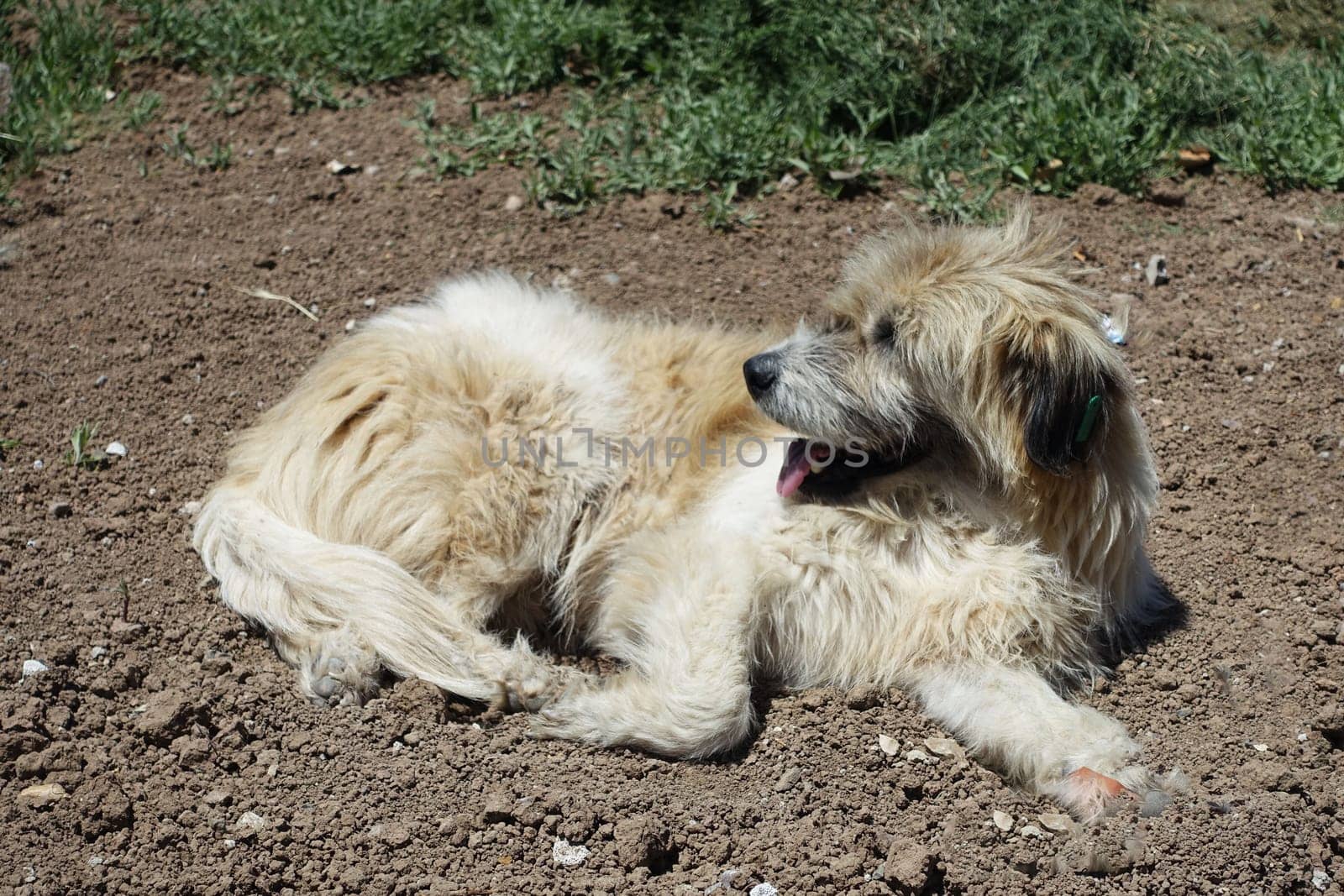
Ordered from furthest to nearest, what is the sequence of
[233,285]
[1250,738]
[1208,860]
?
[233,285] < [1250,738] < [1208,860]

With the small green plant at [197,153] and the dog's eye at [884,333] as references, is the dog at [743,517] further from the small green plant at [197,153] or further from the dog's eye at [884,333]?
the small green plant at [197,153]

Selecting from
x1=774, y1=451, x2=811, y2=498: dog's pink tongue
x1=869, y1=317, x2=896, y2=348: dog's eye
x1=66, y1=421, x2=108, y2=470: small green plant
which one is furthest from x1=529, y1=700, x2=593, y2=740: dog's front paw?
x1=66, y1=421, x2=108, y2=470: small green plant

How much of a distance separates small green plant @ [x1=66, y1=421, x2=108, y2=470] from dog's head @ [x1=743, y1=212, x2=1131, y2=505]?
265 cm

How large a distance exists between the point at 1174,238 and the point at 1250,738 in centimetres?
308

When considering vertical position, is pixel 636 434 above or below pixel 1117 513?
below

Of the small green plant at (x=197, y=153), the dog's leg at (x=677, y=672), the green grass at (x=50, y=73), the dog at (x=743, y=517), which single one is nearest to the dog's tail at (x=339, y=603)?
the dog at (x=743, y=517)

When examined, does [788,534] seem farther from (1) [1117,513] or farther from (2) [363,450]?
(2) [363,450]

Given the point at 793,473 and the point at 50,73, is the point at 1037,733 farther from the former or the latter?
the point at 50,73

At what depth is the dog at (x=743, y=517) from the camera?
3.67 m

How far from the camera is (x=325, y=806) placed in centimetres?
343

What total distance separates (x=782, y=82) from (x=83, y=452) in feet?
14.1

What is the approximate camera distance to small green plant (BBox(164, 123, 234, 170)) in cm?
647

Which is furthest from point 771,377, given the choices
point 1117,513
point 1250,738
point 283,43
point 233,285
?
point 283,43

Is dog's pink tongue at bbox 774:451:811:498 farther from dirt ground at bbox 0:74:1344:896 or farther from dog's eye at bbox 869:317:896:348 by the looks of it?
dirt ground at bbox 0:74:1344:896
